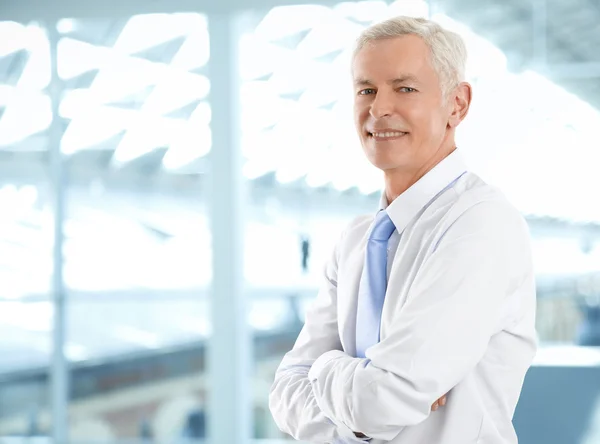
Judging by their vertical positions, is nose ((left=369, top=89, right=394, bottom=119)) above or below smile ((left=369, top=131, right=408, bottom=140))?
above

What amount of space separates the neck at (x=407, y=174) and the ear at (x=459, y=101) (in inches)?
2.3

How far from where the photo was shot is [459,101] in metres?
1.65

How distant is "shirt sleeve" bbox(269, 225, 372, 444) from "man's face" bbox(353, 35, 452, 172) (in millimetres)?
318

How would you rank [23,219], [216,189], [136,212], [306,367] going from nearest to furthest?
[306,367] < [216,189] < [23,219] < [136,212]

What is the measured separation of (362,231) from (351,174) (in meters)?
4.26

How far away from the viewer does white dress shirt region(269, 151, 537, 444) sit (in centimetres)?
138

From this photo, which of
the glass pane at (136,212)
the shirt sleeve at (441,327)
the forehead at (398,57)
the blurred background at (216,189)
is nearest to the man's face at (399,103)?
the forehead at (398,57)

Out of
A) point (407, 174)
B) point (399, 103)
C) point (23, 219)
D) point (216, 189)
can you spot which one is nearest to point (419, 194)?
point (407, 174)

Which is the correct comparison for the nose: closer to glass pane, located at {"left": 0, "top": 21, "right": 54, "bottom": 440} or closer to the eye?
the eye

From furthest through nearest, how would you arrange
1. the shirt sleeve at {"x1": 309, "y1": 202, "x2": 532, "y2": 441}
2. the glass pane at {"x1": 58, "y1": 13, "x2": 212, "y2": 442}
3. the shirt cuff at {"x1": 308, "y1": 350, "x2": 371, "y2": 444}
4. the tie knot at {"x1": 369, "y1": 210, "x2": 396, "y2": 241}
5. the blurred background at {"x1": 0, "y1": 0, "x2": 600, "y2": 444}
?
the glass pane at {"x1": 58, "y1": 13, "x2": 212, "y2": 442} < the blurred background at {"x1": 0, "y1": 0, "x2": 600, "y2": 444} < the tie knot at {"x1": 369, "y1": 210, "x2": 396, "y2": 241} < the shirt cuff at {"x1": 308, "y1": 350, "x2": 371, "y2": 444} < the shirt sleeve at {"x1": 309, "y1": 202, "x2": 532, "y2": 441}

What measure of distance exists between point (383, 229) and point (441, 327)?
31cm

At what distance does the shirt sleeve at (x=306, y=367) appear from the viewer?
5.46ft

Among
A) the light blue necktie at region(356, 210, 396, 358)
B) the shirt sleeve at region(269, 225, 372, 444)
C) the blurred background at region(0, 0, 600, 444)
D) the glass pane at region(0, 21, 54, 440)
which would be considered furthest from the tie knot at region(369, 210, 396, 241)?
the glass pane at region(0, 21, 54, 440)

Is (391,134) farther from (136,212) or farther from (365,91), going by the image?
(136,212)
